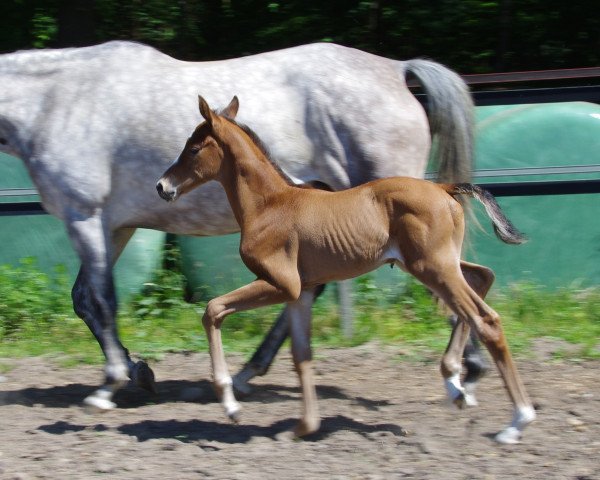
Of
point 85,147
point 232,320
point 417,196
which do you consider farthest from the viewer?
point 232,320

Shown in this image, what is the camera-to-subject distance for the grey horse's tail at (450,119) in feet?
17.1

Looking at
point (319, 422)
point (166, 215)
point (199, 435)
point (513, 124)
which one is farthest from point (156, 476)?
point (513, 124)

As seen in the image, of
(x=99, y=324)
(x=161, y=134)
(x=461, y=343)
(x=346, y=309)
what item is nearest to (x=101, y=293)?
(x=99, y=324)

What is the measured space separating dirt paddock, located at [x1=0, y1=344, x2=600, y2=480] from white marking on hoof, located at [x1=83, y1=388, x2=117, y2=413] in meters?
0.04

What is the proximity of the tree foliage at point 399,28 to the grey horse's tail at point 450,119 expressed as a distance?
5.21 metres

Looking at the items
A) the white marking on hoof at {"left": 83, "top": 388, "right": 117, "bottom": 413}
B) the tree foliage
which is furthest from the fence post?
the tree foliage

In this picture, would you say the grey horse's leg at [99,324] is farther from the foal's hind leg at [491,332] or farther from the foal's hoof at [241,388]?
the foal's hind leg at [491,332]

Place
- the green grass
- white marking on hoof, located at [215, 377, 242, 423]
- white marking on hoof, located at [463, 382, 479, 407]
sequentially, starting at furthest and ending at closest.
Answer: the green grass
white marking on hoof, located at [463, 382, 479, 407]
white marking on hoof, located at [215, 377, 242, 423]

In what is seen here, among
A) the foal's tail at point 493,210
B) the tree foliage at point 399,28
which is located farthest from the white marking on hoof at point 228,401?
the tree foliage at point 399,28

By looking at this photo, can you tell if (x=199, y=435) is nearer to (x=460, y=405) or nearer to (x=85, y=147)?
(x=460, y=405)

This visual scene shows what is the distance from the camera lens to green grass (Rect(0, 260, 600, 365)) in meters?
5.88

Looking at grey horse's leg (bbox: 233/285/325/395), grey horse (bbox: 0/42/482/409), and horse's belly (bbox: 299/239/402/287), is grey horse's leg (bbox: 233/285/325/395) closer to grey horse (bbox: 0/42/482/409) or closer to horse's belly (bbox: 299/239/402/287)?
grey horse (bbox: 0/42/482/409)

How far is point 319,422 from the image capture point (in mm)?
4301

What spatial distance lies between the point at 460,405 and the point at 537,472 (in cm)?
81
